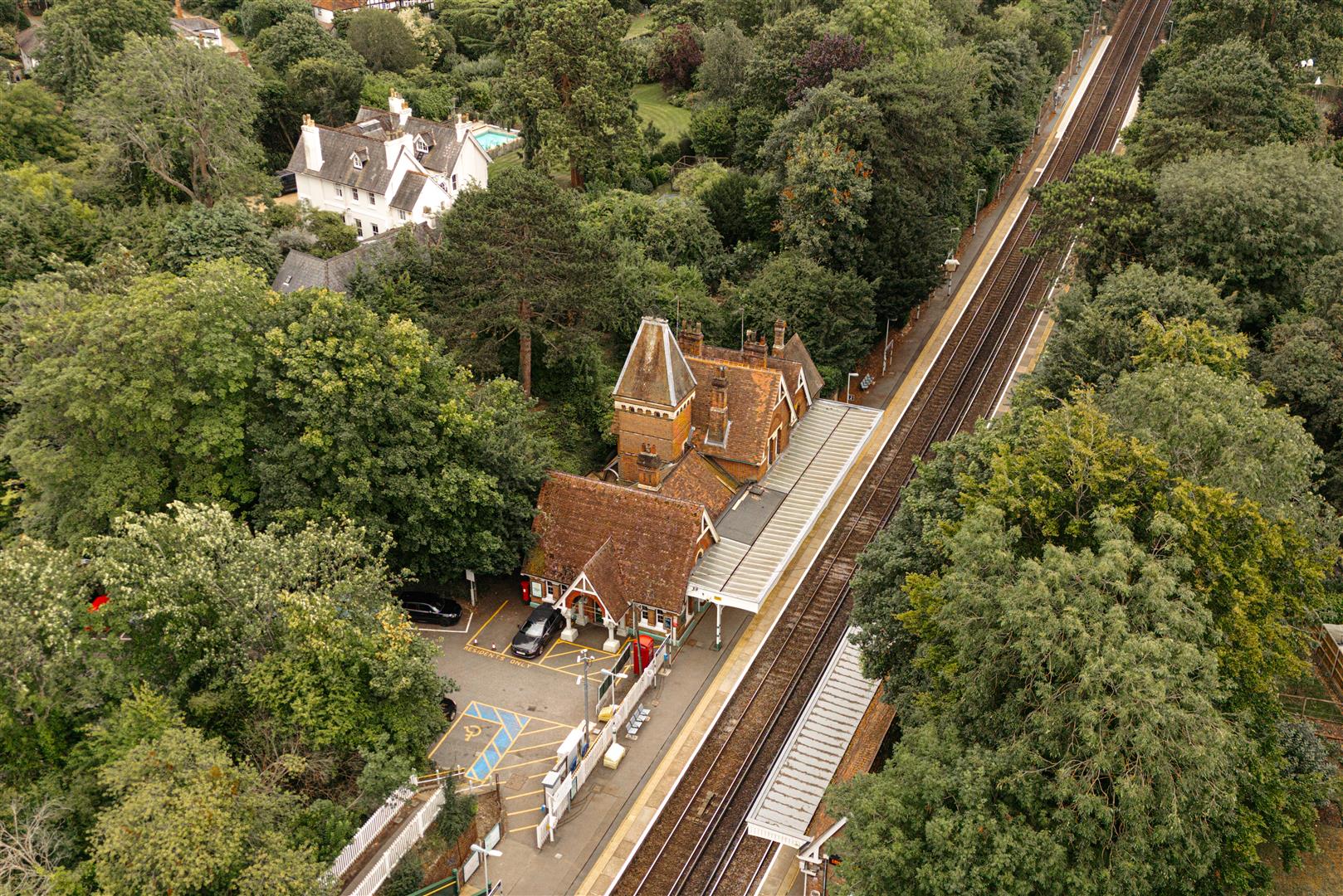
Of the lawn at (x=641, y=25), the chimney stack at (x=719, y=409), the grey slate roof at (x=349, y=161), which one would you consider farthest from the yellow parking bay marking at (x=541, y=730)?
the lawn at (x=641, y=25)

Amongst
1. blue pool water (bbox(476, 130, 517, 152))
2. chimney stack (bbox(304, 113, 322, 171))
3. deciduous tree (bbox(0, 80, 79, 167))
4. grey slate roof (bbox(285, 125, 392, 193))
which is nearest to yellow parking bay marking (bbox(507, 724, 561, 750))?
grey slate roof (bbox(285, 125, 392, 193))

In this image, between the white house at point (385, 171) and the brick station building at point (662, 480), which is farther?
the white house at point (385, 171)

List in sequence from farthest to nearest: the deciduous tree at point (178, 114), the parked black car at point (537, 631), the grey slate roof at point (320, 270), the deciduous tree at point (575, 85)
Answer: the deciduous tree at point (575, 85), the deciduous tree at point (178, 114), the grey slate roof at point (320, 270), the parked black car at point (537, 631)

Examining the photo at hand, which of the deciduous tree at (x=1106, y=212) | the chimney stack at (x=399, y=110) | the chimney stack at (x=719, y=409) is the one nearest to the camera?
the chimney stack at (x=719, y=409)

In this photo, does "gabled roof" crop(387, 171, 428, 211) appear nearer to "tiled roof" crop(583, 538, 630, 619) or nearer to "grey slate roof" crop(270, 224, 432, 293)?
"grey slate roof" crop(270, 224, 432, 293)

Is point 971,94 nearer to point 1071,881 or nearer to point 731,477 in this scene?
point 731,477

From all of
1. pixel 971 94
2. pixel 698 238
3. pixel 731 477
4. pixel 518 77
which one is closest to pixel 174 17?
pixel 518 77

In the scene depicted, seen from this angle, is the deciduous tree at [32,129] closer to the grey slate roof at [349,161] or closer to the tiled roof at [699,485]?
the grey slate roof at [349,161]
